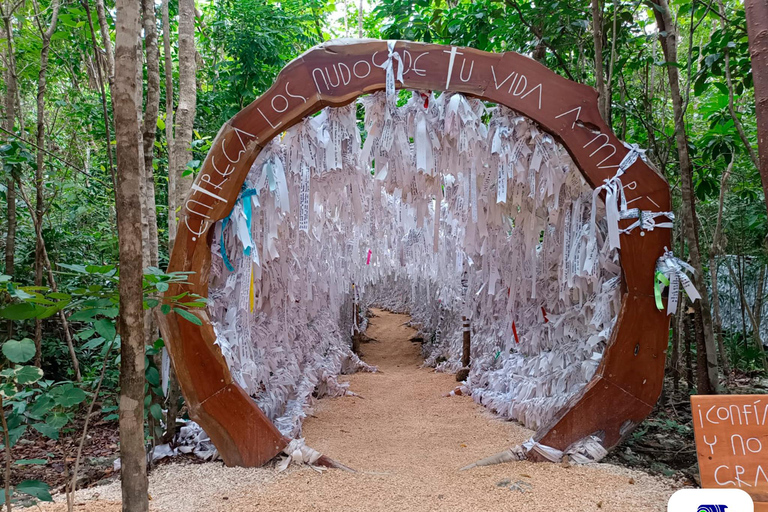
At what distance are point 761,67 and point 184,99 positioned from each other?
2797mm

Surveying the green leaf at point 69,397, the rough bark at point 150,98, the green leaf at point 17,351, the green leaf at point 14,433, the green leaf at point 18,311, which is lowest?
the green leaf at point 14,433

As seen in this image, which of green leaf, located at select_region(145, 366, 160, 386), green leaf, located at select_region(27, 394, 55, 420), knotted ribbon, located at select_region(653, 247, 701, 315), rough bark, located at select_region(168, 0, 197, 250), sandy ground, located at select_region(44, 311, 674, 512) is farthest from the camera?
rough bark, located at select_region(168, 0, 197, 250)

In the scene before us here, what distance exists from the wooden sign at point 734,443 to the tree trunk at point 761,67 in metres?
0.80

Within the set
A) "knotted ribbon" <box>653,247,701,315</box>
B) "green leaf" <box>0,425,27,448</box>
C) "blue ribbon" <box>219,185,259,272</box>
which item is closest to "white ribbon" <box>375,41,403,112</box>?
"blue ribbon" <box>219,185,259,272</box>

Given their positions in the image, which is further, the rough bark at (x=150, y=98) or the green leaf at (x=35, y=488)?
the rough bark at (x=150, y=98)

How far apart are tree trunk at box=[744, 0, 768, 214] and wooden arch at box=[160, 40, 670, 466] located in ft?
3.25

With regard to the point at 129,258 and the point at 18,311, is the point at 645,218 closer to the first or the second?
the point at 129,258

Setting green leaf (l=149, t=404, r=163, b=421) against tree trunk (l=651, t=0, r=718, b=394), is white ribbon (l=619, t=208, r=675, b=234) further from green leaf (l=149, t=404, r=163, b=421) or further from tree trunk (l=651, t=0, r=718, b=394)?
green leaf (l=149, t=404, r=163, b=421)

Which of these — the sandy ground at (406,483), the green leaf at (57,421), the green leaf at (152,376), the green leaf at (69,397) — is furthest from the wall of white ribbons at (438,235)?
the green leaf at (69,397)

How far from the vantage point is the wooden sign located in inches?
66.9

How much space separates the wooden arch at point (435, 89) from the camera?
241 centimetres

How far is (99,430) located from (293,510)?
2.30 m

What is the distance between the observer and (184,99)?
2.88 m

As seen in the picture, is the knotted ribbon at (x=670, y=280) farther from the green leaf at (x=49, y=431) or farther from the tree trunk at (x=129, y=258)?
the green leaf at (x=49, y=431)
